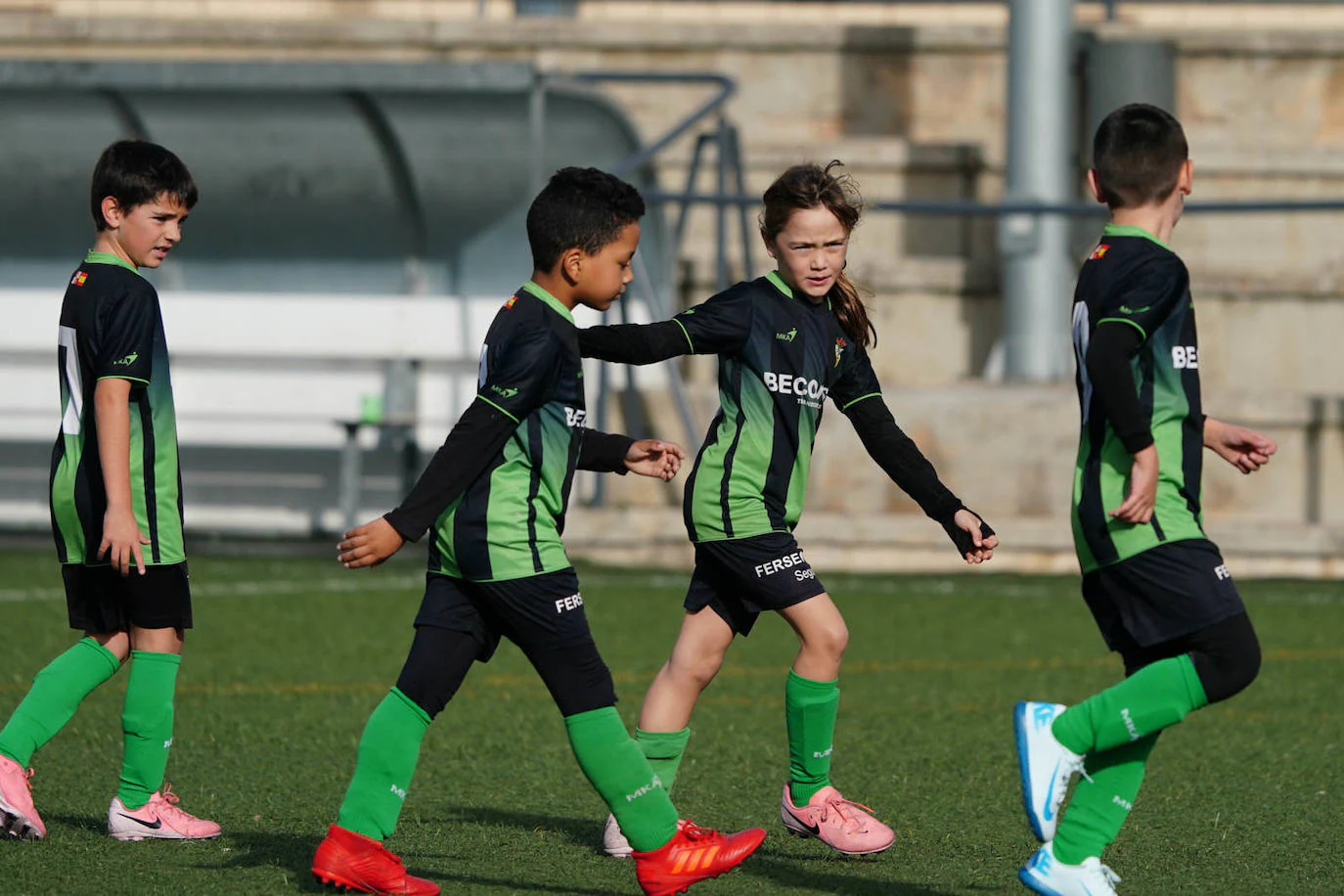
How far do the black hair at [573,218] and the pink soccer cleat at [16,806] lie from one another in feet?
5.78

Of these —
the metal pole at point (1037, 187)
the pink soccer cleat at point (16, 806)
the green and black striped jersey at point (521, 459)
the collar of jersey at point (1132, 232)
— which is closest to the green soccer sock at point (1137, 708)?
the collar of jersey at point (1132, 232)

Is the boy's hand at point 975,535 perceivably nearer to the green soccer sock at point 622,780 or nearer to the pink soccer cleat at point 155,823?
the green soccer sock at point 622,780

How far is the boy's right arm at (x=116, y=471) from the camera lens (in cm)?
470

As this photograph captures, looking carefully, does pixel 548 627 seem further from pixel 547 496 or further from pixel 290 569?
pixel 290 569

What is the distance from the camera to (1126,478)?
411 cm

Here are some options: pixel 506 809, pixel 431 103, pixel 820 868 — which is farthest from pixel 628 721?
pixel 431 103

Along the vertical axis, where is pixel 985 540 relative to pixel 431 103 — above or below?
below

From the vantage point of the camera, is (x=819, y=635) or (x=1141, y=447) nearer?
(x=1141, y=447)

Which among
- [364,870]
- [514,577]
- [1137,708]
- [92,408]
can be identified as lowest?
[364,870]

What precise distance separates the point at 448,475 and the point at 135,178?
4.23 feet

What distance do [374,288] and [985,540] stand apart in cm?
1051

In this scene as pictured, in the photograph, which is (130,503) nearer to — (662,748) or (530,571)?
(530,571)

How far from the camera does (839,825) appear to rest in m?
4.88

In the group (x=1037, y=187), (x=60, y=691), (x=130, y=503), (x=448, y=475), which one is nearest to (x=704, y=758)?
(x=60, y=691)
